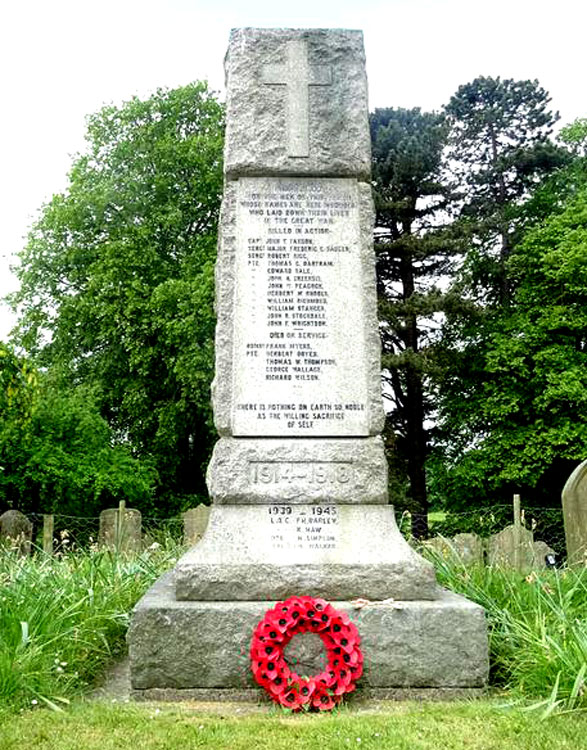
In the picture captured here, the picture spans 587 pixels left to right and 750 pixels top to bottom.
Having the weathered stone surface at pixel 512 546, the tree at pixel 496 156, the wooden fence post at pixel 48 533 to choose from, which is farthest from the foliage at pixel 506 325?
the wooden fence post at pixel 48 533

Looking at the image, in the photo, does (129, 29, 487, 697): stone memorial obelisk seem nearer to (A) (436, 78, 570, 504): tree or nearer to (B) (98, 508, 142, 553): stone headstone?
(B) (98, 508, 142, 553): stone headstone

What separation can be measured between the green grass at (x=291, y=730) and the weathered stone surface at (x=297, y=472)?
1385 millimetres

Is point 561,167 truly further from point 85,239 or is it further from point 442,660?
point 442,660

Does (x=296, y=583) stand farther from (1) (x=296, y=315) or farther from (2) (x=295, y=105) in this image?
(2) (x=295, y=105)

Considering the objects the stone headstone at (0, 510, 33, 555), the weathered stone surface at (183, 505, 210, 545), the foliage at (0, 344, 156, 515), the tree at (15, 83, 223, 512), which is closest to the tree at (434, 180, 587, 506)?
the tree at (15, 83, 223, 512)

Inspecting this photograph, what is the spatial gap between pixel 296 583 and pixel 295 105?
3402 millimetres

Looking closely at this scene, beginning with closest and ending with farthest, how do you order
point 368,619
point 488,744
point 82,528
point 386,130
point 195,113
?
1. point 488,744
2. point 368,619
3. point 82,528
4. point 386,130
5. point 195,113

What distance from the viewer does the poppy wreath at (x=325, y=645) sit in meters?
4.03

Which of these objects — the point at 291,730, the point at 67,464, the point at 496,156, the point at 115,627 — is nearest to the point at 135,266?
the point at 67,464

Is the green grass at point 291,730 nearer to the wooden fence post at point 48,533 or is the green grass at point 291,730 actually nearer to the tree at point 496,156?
the wooden fence post at point 48,533

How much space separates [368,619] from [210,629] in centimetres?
91

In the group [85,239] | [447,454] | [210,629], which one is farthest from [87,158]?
[210,629]

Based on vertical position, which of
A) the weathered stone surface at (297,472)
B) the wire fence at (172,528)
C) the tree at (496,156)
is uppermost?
the tree at (496,156)

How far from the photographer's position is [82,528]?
17.0 m
